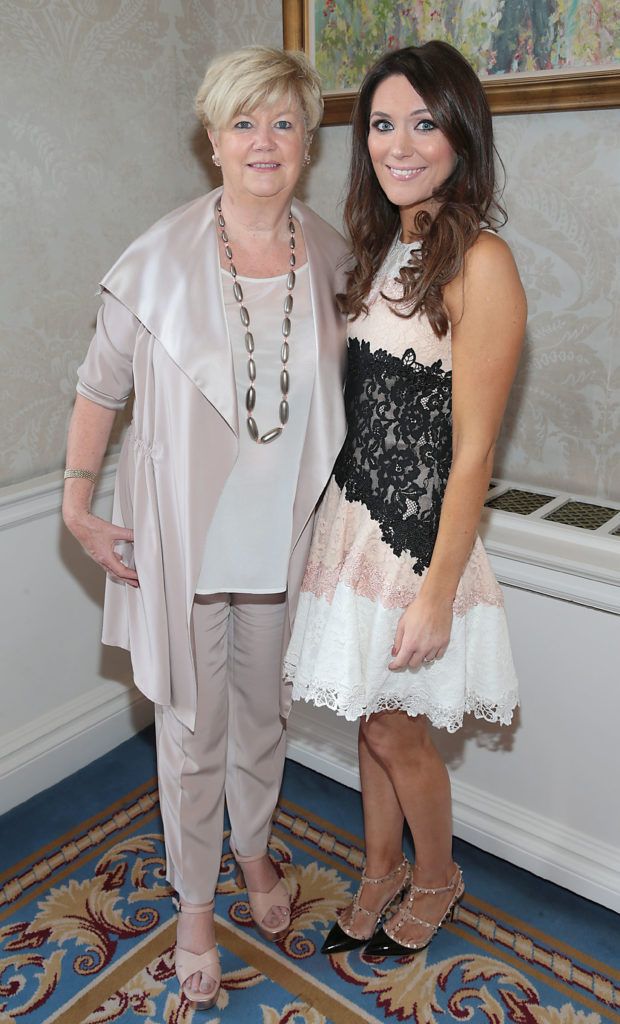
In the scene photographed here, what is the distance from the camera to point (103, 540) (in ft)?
→ 5.42

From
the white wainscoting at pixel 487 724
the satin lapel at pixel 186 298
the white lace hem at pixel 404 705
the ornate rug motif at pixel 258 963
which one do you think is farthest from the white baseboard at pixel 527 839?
the satin lapel at pixel 186 298

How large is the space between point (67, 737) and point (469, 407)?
1482 mm

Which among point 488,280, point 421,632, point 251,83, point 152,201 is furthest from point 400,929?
point 152,201

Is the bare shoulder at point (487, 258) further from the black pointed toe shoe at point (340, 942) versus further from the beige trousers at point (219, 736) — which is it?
the black pointed toe shoe at point (340, 942)

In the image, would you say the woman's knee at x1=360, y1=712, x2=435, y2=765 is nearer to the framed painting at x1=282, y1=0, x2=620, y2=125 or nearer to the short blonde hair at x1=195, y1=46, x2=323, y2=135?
the short blonde hair at x1=195, y1=46, x2=323, y2=135

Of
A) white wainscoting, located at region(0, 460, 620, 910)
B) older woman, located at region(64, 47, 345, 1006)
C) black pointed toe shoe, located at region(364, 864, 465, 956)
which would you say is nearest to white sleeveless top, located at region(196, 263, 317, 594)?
older woman, located at region(64, 47, 345, 1006)

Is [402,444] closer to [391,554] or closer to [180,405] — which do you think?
[391,554]

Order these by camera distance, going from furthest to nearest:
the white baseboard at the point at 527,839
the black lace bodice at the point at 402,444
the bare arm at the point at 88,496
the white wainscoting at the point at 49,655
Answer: the white wainscoting at the point at 49,655
the white baseboard at the point at 527,839
the bare arm at the point at 88,496
the black lace bodice at the point at 402,444

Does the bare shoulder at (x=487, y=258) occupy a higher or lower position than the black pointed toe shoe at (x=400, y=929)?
higher

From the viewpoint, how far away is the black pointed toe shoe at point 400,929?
1.81 m

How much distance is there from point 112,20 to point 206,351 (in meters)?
1.11

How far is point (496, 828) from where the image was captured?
6.77ft

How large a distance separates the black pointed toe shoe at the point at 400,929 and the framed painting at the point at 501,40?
5.23 ft

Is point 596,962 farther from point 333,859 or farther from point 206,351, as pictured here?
point 206,351
